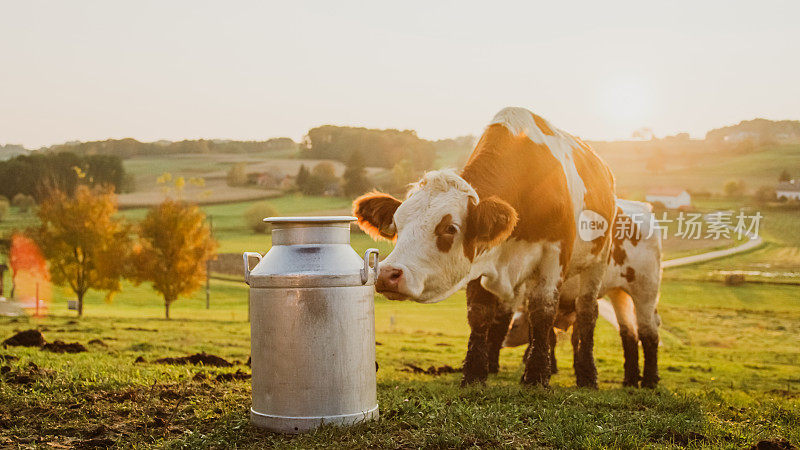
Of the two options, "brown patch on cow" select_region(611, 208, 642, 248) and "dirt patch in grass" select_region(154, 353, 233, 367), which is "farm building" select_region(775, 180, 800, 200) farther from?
"dirt patch in grass" select_region(154, 353, 233, 367)

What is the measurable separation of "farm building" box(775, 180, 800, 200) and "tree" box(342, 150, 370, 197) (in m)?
30.1

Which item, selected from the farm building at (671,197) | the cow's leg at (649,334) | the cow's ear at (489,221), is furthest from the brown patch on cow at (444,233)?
the farm building at (671,197)

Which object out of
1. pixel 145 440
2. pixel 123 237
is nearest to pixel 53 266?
pixel 123 237

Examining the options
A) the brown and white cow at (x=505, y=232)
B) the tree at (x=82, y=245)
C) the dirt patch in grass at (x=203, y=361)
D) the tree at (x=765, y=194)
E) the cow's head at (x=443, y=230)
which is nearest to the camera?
the cow's head at (x=443, y=230)

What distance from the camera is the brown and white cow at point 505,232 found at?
6812 mm

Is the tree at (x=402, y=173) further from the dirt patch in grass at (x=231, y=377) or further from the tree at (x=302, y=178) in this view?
the dirt patch in grass at (x=231, y=377)

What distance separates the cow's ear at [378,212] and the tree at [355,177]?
5276 centimetres

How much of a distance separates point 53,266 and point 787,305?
39028 mm

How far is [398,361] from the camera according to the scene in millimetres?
15234

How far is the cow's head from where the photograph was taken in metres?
6.68

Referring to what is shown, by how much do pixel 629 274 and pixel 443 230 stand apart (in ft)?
17.5

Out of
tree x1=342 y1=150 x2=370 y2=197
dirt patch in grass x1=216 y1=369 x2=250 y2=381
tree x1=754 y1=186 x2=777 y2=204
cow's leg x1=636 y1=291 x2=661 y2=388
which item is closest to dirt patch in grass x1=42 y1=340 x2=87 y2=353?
dirt patch in grass x1=216 y1=369 x2=250 y2=381

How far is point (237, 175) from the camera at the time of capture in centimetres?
7362

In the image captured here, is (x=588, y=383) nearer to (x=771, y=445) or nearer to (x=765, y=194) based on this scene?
(x=771, y=445)
